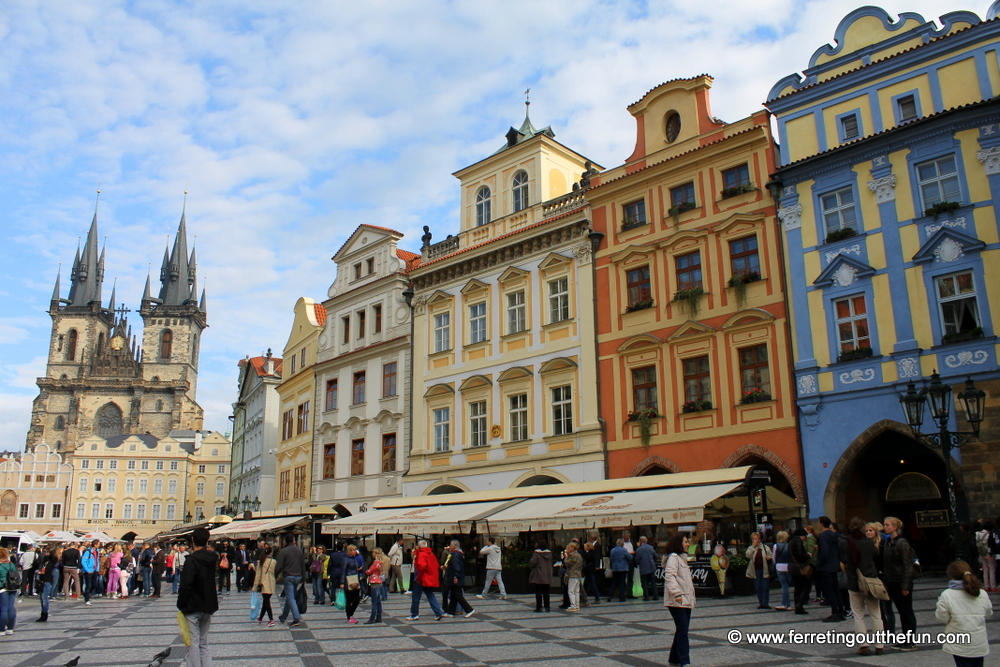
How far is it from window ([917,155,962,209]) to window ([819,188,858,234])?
5.80 feet

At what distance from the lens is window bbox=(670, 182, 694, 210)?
2628 cm

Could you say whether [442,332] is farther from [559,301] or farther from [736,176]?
[736,176]

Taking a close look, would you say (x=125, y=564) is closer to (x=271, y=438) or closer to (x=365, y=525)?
(x=365, y=525)

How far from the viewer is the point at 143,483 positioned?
107750mm

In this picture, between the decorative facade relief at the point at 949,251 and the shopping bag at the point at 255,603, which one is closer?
the shopping bag at the point at 255,603

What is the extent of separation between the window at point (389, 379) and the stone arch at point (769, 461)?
52.6ft

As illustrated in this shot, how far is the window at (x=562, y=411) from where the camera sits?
2791 centimetres

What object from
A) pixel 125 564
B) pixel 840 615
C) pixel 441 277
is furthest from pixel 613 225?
pixel 125 564

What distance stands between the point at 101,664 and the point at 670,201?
21.0 meters

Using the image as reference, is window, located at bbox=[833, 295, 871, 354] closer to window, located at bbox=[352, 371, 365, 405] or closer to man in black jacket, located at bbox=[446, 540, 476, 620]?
man in black jacket, located at bbox=[446, 540, 476, 620]

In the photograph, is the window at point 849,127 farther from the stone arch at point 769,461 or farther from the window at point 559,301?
the window at point 559,301

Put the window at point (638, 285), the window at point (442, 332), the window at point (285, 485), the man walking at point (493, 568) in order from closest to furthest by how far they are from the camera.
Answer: the man walking at point (493, 568) → the window at point (638, 285) → the window at point (442, 332) → the window at point (285, 485)

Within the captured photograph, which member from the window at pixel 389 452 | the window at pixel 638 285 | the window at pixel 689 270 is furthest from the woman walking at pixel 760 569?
the window at pixel 389 452

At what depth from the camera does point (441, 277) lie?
33500 mm
